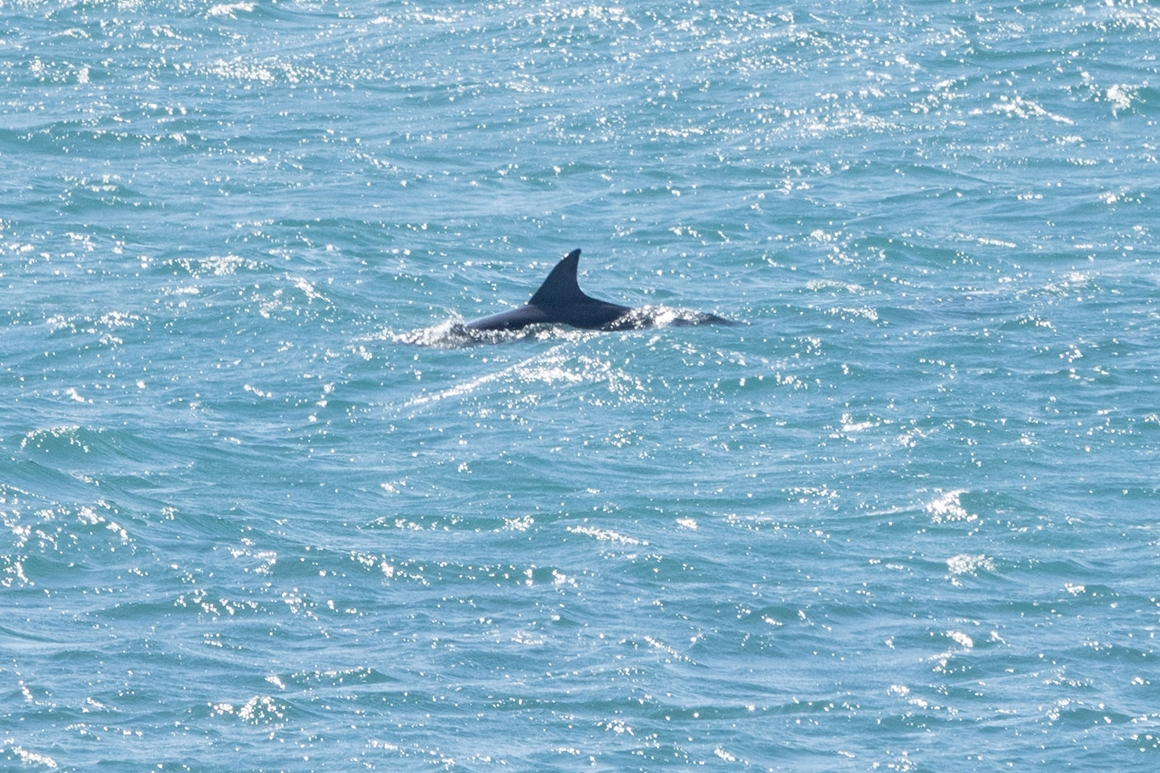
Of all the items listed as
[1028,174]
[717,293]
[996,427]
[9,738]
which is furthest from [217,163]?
[9,738]

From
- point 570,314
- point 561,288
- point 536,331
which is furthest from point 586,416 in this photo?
point 561,288

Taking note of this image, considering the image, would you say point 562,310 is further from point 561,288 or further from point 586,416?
point 586,416

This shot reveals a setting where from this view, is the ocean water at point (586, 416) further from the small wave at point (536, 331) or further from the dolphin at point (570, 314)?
the dolphin at point (570, 314)

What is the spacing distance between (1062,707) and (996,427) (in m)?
5.62

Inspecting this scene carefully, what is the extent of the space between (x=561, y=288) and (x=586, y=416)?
2960 millimetres

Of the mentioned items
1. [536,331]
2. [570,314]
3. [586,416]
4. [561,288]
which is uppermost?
[561,288]

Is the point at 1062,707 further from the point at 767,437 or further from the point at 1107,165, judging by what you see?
the point at 1107,165

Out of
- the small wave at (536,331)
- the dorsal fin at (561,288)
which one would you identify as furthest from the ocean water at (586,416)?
the dorsal fin at (561,288)

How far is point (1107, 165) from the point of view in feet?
94.9

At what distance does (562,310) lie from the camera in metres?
21.5

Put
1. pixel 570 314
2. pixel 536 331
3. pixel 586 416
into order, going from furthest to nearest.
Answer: pixel 570 314, pixel 536 331, pixel 586 416

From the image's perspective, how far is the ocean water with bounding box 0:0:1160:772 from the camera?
1297cm

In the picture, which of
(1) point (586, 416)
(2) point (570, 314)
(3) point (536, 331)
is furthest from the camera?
(2) point (570, 314)

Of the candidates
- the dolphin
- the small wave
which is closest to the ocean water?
the small wave
